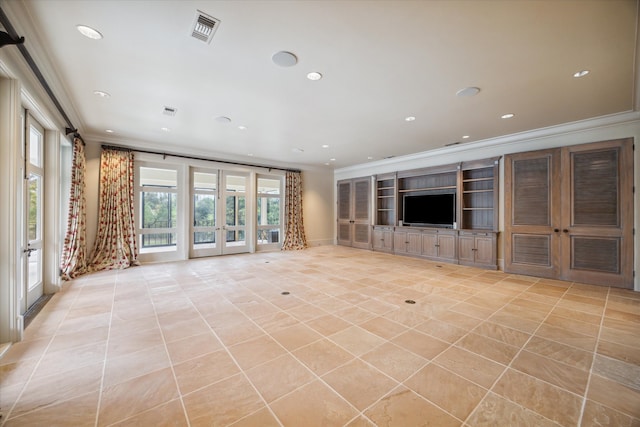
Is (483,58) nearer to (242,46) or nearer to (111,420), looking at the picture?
(242,46)

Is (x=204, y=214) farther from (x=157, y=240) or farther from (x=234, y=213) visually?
(x=157, y=240)

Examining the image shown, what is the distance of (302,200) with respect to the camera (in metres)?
8.77

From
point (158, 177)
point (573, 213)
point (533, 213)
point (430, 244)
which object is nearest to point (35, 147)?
point (158, 177)

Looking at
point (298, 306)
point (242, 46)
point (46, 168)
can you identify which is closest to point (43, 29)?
point (242, 46)

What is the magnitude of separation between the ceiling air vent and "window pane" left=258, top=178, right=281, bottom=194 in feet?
18.8

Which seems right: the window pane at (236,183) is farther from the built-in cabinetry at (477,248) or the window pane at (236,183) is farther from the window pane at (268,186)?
the built-in cabinetry at (477,248)

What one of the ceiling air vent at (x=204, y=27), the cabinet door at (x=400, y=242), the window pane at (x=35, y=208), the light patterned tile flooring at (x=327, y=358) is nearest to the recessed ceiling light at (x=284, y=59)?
the ceiling air vent at (x=204, y=27)

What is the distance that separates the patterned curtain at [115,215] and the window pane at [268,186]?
3.30m

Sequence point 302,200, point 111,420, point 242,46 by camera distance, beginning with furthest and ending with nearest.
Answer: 1. point 302,200
2. point 242,46
3. point 111,420

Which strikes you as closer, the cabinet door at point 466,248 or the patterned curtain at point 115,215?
the patterned curtain at point 115,215

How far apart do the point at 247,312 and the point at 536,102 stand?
5016mm

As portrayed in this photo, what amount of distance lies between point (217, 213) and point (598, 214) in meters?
8.15

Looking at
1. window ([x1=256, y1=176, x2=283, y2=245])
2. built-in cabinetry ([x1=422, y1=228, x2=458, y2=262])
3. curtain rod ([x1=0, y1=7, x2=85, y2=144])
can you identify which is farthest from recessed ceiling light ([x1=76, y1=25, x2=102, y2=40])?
built-in cabinetry ([x1=422, y1=228, x2=458, y2=262])

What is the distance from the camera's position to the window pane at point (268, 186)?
8.02 m
